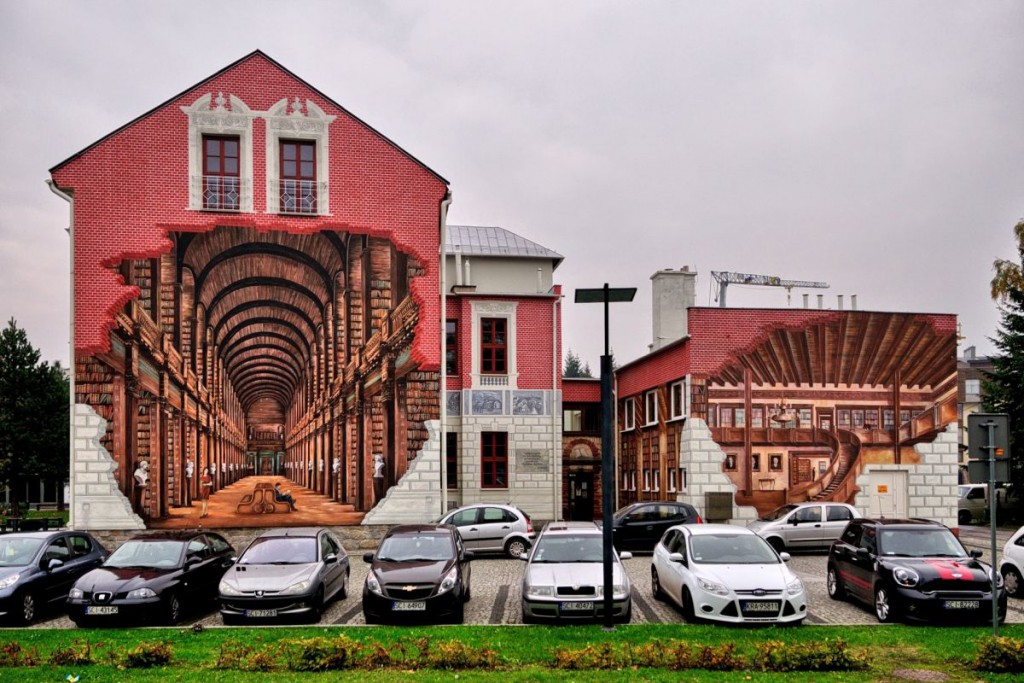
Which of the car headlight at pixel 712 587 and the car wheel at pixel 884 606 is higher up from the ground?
the car headlight at pixel 712 587

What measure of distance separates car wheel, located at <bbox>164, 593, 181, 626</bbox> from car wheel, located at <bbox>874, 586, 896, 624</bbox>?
11676 millimetres

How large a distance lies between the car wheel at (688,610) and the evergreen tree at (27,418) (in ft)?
150

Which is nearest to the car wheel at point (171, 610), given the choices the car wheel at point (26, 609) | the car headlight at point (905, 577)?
the car wheel at point (26, 609)

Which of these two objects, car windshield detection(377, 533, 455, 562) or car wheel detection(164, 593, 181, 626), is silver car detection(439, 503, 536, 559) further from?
car wheel detection(164, 593, 181, 626)

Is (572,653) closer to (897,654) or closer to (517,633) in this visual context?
(517,633)

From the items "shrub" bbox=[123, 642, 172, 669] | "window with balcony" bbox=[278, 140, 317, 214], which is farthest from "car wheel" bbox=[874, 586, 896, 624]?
"window with balcony" bbox=[278, 140, 317, 214]

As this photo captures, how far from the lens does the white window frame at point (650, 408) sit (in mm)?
34875

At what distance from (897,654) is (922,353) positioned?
20772 millimetres

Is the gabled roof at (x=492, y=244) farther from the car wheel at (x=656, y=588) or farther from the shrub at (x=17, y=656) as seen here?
the shrub at (x=17, y=656)

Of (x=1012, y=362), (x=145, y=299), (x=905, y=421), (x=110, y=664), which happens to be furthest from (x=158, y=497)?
(x=1012, y=362)

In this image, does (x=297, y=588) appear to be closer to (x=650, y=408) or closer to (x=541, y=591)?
(x=541, y=591)

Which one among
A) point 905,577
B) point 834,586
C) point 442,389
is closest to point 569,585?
point 905,577

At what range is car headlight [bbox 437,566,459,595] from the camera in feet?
50.0

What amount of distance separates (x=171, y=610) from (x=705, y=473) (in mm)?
18646
